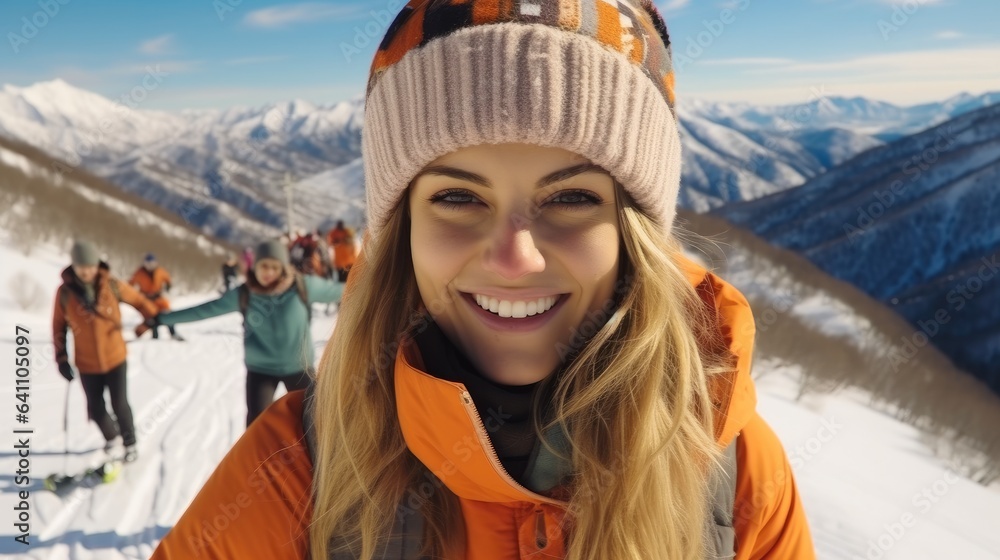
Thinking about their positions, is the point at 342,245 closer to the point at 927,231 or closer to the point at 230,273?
the point at 230,273

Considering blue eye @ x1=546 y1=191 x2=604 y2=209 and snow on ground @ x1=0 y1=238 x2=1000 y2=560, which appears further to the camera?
snow on ground @ x1=0 y1=238 x2=1000 y2=560

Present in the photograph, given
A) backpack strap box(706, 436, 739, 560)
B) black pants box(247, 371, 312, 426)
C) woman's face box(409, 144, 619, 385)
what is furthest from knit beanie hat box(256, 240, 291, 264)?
backpack strap box(706, 436, 739, 560)

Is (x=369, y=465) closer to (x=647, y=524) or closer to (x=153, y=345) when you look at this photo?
(x=647, y=524)

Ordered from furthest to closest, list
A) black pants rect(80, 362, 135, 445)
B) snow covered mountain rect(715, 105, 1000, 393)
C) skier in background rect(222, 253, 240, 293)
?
snow covered mountain rect(715, 105, 1000, 393) < skier in background rect(222, 253, 240, 293) < black pants rect(80, 362, 135, 445)

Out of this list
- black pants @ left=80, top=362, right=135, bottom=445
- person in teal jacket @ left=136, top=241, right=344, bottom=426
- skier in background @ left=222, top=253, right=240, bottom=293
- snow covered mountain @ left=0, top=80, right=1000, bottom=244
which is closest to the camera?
person in teal jacket @ left=136, top=241, right=344, bottom=426

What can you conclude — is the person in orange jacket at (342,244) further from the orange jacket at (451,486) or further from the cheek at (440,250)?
the cheek at (440,250)

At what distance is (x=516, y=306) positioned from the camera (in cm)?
118

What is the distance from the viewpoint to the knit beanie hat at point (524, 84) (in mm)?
1107

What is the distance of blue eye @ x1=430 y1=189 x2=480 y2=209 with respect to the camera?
1140mm

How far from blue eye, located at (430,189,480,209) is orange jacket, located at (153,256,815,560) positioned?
323mm

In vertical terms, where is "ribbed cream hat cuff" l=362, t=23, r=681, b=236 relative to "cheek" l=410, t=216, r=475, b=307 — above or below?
above

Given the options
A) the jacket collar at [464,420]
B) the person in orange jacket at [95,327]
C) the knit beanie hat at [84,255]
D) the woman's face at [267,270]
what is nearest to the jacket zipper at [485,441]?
the jacket collar at [464,420]

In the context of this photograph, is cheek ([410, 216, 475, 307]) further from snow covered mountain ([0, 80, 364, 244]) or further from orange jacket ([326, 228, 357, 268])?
snow covered mountain ([0, 80, 364, 244])

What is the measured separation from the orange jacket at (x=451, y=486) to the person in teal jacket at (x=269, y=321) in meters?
2.96
